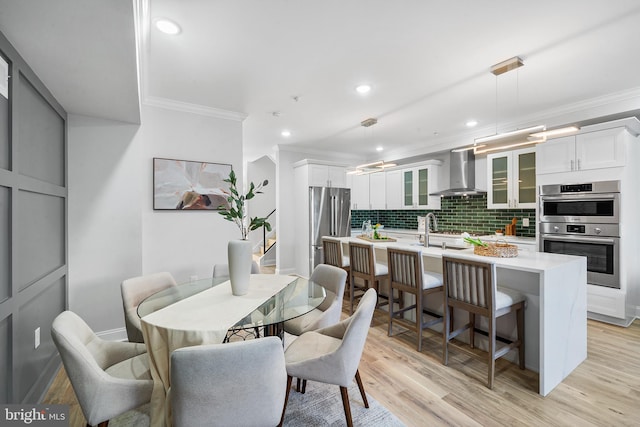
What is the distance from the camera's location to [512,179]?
4.47m

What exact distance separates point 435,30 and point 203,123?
108 inches

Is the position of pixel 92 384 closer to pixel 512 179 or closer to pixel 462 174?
pixel 512 179

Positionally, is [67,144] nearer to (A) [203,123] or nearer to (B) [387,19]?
(A) [203,123]

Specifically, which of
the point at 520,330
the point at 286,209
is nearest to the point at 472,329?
the point at 520,330

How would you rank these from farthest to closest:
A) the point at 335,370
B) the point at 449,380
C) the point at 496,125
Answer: the point at 496,125, the point at 449,380, the point at 335,370

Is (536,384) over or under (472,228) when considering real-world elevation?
under

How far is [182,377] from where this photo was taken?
44.8 inches

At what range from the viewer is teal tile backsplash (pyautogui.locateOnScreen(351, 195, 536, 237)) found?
15.5 feet

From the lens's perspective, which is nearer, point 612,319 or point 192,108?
point 612,319

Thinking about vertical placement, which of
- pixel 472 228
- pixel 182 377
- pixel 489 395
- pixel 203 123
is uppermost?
pixel 203 123

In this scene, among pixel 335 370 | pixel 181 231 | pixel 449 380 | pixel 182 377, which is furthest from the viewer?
pixel 181 231

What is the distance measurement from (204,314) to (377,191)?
547cm

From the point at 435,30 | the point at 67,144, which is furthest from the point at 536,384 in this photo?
the point at 67,144

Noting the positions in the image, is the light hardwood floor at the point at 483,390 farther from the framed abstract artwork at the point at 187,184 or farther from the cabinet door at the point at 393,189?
the cabinet door at the point at 393,189
